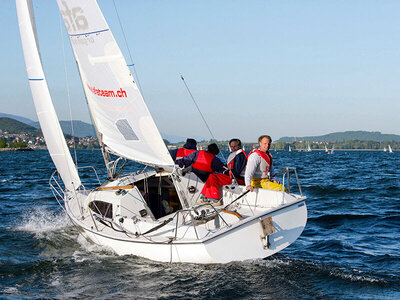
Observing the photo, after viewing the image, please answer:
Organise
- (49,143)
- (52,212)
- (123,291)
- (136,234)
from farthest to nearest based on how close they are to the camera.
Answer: (52,212) < (49,143) < (136,234) < (123,291)

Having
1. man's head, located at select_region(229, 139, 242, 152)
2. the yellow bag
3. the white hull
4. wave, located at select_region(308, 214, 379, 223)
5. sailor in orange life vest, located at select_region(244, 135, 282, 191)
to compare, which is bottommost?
wave, located at select_region(308, 214, 379, 223)

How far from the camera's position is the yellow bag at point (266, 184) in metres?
7.23

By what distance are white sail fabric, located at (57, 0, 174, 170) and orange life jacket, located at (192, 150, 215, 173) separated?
0.56 m

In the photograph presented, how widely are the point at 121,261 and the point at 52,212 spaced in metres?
6.09

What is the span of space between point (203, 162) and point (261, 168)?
1.00 metres

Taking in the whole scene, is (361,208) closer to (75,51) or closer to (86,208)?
(86,208)

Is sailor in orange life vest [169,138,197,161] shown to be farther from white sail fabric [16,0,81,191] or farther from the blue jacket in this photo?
white sail fabric [16,0,81,191]

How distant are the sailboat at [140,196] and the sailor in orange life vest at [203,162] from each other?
0.64 ft

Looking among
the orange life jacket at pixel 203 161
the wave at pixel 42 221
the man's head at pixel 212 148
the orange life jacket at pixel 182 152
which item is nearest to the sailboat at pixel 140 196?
the orange life jacket at pixel 203 161

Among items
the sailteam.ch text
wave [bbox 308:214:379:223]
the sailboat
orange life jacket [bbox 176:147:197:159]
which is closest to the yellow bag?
the sailboat

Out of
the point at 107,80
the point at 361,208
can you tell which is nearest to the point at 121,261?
the point at 107,80

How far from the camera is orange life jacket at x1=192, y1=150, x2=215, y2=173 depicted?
766 centimetres

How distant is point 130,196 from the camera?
738 cm

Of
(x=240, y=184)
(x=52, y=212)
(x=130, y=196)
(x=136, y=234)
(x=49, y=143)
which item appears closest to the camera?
(x=136, y=234)
